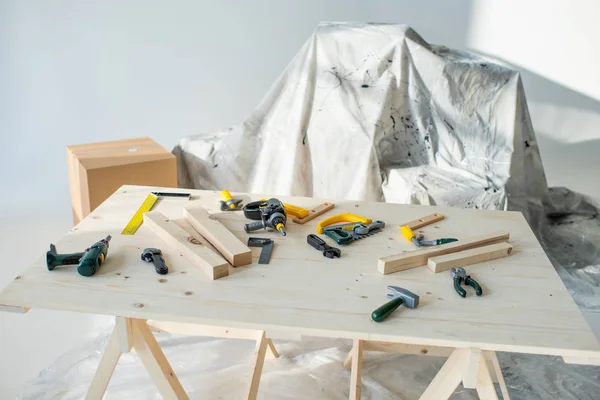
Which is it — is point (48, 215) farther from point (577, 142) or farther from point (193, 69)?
point (577, 142)

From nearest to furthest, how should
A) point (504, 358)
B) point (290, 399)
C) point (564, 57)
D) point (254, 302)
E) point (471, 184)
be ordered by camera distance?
point (254, 302)
point (290, 399)
point (504, 358)
point (471, 184)
point (564, 57)

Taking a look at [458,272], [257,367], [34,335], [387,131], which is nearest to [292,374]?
[257,367]

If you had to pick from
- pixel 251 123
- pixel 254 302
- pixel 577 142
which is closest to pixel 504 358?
pixel 254 302

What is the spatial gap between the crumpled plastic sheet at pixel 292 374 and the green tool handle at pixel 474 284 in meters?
0.64

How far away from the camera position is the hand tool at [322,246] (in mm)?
1256

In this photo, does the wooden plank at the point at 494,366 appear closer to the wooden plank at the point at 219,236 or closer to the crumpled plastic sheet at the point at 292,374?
the crumpled plastic sheet at the point at 292,374

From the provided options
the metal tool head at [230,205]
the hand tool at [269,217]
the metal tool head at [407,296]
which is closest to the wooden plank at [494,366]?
the metal tool head at [407,296]

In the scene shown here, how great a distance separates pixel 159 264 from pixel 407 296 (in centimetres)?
49

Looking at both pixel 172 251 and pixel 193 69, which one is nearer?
pixel 172 251

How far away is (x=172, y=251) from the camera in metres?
1.26

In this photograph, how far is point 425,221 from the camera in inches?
57.4

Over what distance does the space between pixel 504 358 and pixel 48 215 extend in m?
2.16

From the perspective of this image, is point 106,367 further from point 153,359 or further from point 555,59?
point 555,59

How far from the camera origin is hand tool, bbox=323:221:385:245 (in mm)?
1332
